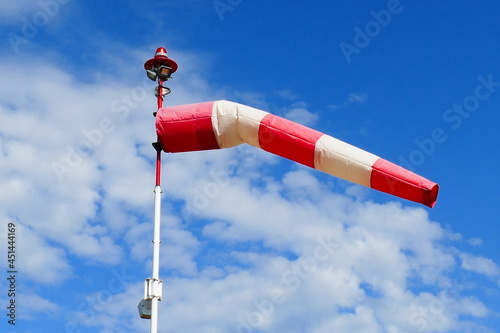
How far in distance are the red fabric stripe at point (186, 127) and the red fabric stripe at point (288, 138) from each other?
86cm

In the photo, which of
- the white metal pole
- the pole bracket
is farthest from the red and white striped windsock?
the pole bracket

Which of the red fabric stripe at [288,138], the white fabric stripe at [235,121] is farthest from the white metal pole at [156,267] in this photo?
the red fabric stripe at [288,138]

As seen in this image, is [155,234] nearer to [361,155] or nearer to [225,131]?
[225,131]

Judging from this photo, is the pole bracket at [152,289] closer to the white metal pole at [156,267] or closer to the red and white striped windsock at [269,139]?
the white metal pole at [156,267]

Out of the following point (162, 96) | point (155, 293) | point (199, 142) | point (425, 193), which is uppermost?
point (162, 96)

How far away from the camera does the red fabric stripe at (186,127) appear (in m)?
12.5

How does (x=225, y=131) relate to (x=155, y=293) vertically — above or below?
above

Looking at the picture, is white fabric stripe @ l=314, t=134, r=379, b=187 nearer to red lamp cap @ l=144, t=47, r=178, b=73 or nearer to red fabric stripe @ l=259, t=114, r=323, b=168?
red fabric stripe @ l=259, t=114, r=323, b=168

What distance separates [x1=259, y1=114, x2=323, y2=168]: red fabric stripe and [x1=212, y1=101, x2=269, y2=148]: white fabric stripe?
4.9 inches

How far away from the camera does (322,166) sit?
1211 centimetres

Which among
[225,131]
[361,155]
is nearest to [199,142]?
[225,131]

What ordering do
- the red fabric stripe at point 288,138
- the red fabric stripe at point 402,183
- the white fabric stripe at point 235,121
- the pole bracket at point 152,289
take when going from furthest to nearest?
1. the white fabric stripe at point 235,121
2. the red fabric stripe at point 288,138
3. the pole bracket at point 152,289
4. the red fabric stripe at point 402,183

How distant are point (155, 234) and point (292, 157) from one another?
95.4 inches

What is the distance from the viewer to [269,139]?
12.3 metres
